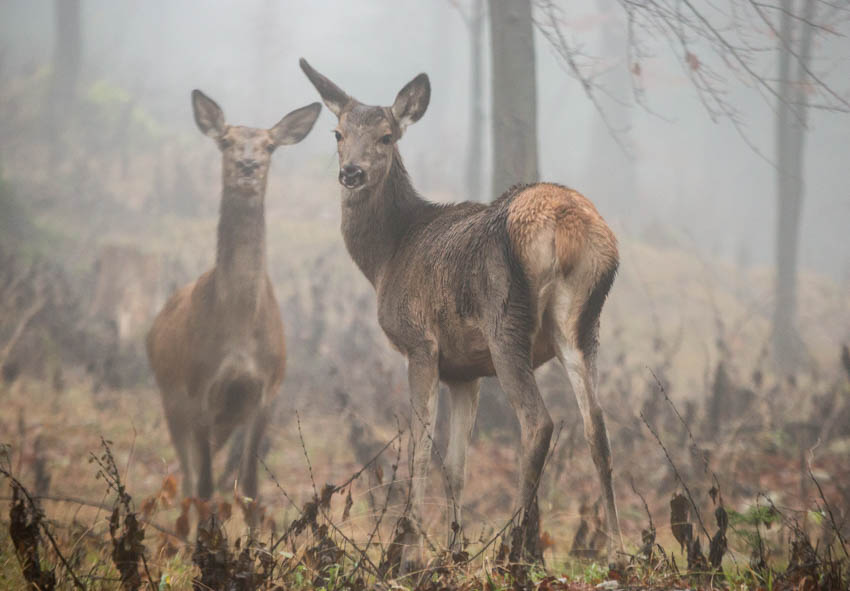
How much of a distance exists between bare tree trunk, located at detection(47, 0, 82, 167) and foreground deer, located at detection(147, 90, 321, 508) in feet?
58.3

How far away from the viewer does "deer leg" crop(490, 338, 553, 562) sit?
386 cm

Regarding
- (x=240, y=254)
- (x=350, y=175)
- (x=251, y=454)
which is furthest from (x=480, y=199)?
(x=350, y=175)

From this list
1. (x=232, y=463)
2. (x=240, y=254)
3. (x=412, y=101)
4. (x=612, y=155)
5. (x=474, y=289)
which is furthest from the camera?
(x=612, y=155)

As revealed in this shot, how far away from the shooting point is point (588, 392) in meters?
3.88

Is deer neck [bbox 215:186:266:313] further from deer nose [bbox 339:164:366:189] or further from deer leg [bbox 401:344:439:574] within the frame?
deer leg [bbox 401:344:439:574]

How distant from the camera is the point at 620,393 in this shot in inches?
362

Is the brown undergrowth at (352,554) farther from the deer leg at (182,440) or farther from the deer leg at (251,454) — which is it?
the deer leg at (182,440)

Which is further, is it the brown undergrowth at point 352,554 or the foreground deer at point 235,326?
the foreground deer at point 235,326

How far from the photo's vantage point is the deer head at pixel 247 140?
605 centimetres

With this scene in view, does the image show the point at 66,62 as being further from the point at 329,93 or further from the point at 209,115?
the point at 329,93

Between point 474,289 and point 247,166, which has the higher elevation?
point 247,166

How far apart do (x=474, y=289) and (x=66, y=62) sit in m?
22.2

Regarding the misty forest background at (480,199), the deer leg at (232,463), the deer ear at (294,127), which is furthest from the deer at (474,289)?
the deer leg at (232,463)

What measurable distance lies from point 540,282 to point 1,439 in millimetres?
5551
